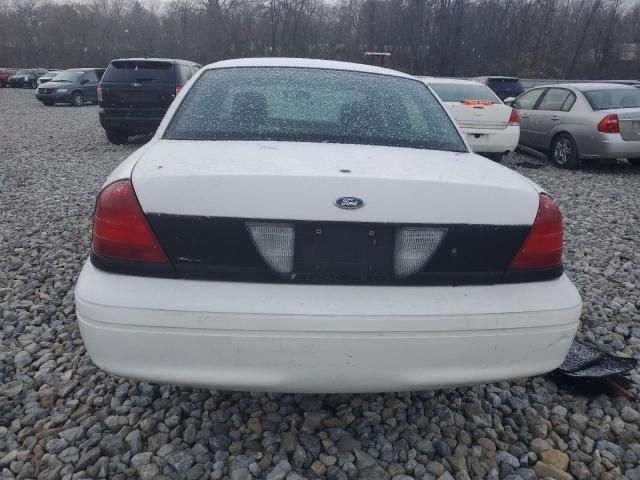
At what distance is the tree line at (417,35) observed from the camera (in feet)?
122

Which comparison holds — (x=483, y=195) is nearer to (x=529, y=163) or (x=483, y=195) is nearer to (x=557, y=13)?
(x=529, y=163)

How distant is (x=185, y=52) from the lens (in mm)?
44969

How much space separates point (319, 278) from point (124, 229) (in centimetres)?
67

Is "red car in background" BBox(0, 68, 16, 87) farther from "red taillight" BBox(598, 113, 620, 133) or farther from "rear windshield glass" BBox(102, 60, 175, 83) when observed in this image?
"red taillight" BBox(598, 113, 620, 133)

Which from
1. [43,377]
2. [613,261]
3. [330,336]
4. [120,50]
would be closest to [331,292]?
[330,336]

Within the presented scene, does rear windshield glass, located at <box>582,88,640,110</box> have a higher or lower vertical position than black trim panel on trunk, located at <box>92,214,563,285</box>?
lower

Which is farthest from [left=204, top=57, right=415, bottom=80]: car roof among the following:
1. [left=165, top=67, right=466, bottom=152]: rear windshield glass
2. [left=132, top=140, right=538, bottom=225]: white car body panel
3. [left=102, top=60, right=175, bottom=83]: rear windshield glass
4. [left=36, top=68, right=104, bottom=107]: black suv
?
[left=36, top=68, right=104, bottom=107]: black suv

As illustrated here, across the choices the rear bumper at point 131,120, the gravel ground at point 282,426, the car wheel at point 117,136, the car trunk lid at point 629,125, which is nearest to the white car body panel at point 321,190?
the gravel ground at point 282,426

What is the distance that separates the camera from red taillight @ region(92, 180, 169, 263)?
5.67 feet

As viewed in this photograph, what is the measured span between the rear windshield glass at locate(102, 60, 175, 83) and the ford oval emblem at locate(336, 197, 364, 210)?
9102mm

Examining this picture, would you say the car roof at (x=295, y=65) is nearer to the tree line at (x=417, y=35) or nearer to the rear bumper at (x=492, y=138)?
the rear bumper at (x=492, y=138)

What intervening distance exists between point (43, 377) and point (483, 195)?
2.20 meters

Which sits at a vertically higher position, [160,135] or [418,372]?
[160,135]

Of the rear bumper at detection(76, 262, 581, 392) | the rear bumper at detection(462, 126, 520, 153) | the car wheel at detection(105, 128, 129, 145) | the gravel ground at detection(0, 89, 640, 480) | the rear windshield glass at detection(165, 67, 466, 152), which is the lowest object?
the car wheel at detection(105, 128, 129, 145)
